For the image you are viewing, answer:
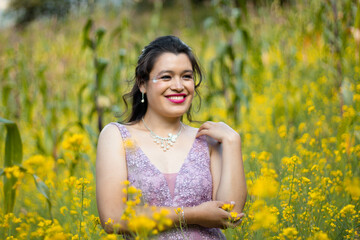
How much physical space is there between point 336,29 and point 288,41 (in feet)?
3.90

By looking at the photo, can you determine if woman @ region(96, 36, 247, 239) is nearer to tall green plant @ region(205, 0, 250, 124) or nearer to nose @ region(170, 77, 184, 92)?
nose @ region(170, 77, 184, 92)

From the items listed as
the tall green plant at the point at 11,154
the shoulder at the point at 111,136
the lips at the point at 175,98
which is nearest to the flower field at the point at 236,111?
the tall green plant at the point at 11,154

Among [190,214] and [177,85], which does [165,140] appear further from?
[190,214]

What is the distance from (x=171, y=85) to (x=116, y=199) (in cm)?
57

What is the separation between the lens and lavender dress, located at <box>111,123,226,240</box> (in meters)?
1.77

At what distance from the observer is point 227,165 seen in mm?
1808

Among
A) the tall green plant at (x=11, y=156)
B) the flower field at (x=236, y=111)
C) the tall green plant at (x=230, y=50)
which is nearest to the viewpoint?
the flower field at (x=236, y=111)

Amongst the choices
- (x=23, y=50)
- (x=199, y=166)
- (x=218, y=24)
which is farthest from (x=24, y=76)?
(x=199, y=166)

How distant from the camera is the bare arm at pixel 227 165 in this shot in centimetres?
177

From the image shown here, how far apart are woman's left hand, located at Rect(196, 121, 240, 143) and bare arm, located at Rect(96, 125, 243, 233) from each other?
0.31 m

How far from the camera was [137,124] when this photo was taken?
6.62 ft

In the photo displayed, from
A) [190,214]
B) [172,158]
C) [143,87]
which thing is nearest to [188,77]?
[143,87]

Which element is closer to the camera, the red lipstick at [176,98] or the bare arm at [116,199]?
the bare arm at [116,199]

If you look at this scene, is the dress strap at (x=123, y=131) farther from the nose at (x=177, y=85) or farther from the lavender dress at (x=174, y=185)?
the nose at (x=177, y=85)
